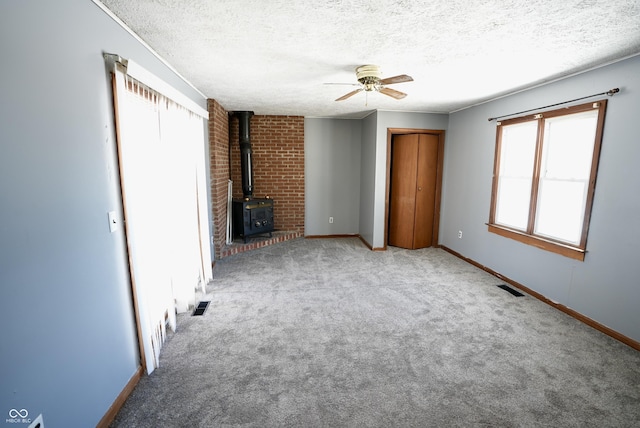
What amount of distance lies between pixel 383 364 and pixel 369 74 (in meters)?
2.40

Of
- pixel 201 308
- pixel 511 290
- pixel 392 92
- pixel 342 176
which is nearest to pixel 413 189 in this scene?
pixel 342 176

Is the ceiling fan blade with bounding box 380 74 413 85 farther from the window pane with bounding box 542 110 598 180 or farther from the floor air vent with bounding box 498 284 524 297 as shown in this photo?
the floor air vent with bounding box 498 284 524 297

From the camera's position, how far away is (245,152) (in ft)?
16.3

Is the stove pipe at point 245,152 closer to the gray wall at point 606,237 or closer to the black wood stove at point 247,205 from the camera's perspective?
the black wood stove at point 247,205

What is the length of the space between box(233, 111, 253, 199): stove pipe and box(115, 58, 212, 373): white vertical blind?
168 cm

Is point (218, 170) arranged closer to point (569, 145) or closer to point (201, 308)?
point (201, 308)

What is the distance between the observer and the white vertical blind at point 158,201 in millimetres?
1812

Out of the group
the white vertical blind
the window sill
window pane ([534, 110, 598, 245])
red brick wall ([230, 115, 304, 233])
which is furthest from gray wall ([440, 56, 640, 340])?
the white vertical blind

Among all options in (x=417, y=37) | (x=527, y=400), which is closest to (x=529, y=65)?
(x=417, y=37)

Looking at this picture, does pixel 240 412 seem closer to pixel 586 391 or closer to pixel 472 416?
pixel 472 416

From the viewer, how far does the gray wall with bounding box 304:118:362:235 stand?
5492mm

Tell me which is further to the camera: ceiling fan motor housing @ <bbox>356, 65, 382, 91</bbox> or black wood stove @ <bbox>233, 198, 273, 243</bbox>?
black wood stove @ <bbox>233, 198, 273, 243</bbox>

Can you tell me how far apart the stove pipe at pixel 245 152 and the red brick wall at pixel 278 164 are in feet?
0.92

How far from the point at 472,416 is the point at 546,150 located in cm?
285
